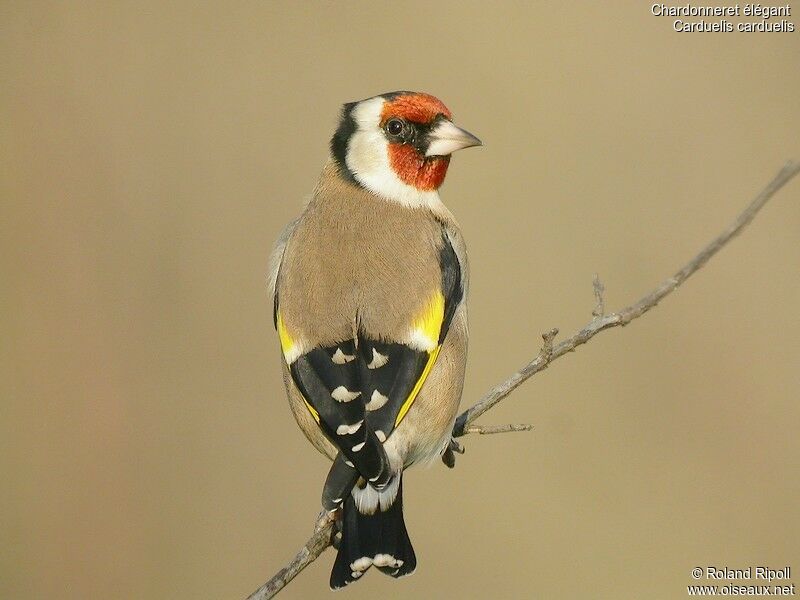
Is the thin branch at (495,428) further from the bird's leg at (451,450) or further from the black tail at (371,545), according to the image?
the black tail at (371,545)

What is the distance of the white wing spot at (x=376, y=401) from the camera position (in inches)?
146

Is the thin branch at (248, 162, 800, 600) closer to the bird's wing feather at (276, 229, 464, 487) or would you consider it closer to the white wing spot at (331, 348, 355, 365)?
the bird's wing feather at (276, 229, 464, 487)

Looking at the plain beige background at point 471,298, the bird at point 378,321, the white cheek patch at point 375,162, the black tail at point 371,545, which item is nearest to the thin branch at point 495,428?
the bird at point 378,321

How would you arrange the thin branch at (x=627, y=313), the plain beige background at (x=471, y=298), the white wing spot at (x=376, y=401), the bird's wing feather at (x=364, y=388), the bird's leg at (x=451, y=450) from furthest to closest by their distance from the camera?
the plain beige background at (x=471, y=298)
the bird's leg at (x=451, y=450)
the white wing spot at (x=376, y=401)
the bird's wing feather at (x=364, y=388)
the thin branch at (x=627, y=313)

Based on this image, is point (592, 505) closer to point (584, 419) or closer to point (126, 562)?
point (584, 419)

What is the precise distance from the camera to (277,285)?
437 cm

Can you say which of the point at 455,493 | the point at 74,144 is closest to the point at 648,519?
the point at 455,493

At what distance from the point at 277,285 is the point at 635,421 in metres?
2.78

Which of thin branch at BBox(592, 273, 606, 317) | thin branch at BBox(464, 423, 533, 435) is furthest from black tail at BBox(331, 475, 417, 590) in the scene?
thin branch at BBox(592, 273, 606, 317)

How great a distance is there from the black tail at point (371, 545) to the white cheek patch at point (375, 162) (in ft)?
4.67

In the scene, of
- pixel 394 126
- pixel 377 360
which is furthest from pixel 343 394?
pixel 394 126

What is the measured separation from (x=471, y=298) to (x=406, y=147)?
2.23m

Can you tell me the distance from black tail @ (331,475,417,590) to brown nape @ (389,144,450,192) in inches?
58.4

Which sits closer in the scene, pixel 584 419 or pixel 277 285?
pixel 277 285
